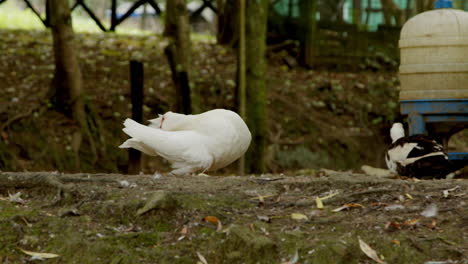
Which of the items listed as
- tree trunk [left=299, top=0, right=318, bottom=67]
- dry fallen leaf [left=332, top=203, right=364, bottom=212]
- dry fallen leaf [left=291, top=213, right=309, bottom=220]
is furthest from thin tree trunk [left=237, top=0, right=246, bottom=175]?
dry fallen leaf [left=291, top=213, right=309, bottom=220]

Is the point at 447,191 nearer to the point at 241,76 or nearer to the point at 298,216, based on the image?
the point at 298,216

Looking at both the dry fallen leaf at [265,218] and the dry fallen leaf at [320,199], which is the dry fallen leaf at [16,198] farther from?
the dry fallen leaf at [320,199]

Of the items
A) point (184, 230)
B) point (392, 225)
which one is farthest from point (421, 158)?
point (184, 230)

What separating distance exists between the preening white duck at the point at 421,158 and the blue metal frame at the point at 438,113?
54.6 inches

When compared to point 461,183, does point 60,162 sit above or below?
below

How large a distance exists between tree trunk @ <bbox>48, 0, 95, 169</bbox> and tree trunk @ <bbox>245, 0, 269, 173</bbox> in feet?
8.46

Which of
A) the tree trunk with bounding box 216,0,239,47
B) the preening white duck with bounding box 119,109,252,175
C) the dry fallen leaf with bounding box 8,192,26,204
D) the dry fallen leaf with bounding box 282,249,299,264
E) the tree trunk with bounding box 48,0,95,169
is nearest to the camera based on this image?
the dry fallen leaf with bounding box 282,249,299,264

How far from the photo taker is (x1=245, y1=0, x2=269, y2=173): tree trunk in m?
11.9

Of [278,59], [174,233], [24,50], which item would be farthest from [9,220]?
[278,59]

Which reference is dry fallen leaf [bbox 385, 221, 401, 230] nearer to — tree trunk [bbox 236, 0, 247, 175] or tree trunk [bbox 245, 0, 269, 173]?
tree trunk [bbox 236, 0, 247, 175]

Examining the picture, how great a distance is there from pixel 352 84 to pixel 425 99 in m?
6.75

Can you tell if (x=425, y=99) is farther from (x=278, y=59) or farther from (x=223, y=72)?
(x=278, y=59)

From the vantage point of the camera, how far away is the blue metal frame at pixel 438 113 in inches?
371

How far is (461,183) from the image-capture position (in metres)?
5.64
